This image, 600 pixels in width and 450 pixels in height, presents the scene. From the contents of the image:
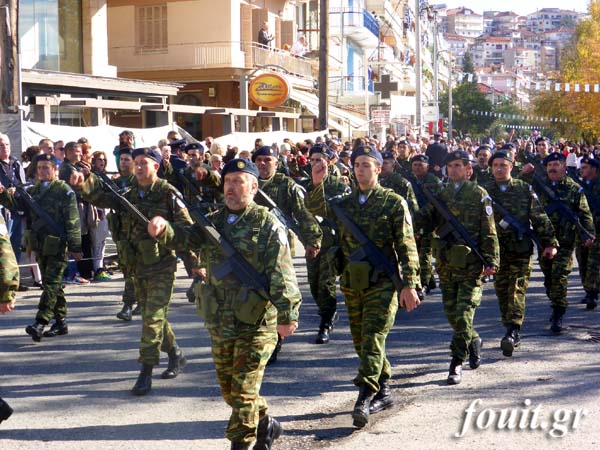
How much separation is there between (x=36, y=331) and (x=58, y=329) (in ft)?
1.48

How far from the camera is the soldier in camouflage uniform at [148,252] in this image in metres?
7.31

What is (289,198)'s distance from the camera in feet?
29.6

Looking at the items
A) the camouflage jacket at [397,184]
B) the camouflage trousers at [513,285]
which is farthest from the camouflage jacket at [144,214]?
the camouflage jacket at [397,184]

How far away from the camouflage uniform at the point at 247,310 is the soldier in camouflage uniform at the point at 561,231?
4987 mm

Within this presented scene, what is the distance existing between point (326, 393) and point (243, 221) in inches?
90.6

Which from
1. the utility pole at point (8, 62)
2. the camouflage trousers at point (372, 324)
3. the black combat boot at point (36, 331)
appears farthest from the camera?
the utility pole at point (8, 62)

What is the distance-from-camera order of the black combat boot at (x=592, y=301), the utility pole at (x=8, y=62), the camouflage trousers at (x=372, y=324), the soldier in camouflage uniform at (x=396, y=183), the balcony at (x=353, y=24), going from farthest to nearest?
the balcony at (x=353, y=24) → the utility pole at (x=8, y=62) → the black combat boot at (x=592, y=301) → the soldier in camouflage uniform at (x=396, y=183) → the camouflage trousers at (x=372, y=324)

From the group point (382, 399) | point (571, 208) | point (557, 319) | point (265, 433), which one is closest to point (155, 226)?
point (265, 433)

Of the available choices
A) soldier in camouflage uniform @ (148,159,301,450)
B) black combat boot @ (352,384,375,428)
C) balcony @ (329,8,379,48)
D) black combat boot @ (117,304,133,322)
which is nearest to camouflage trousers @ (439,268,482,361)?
black combat boot @ (352,384,375,428)

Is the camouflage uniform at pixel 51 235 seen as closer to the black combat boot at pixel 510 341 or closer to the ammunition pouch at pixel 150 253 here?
the ammunition pouch at pixel 150 253

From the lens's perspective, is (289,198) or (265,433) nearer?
(265,433)

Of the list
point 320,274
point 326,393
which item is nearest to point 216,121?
point 320,274

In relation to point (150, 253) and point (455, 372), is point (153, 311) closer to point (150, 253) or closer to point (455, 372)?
point (150, 253)

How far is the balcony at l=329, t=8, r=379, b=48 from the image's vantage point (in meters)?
47.9
